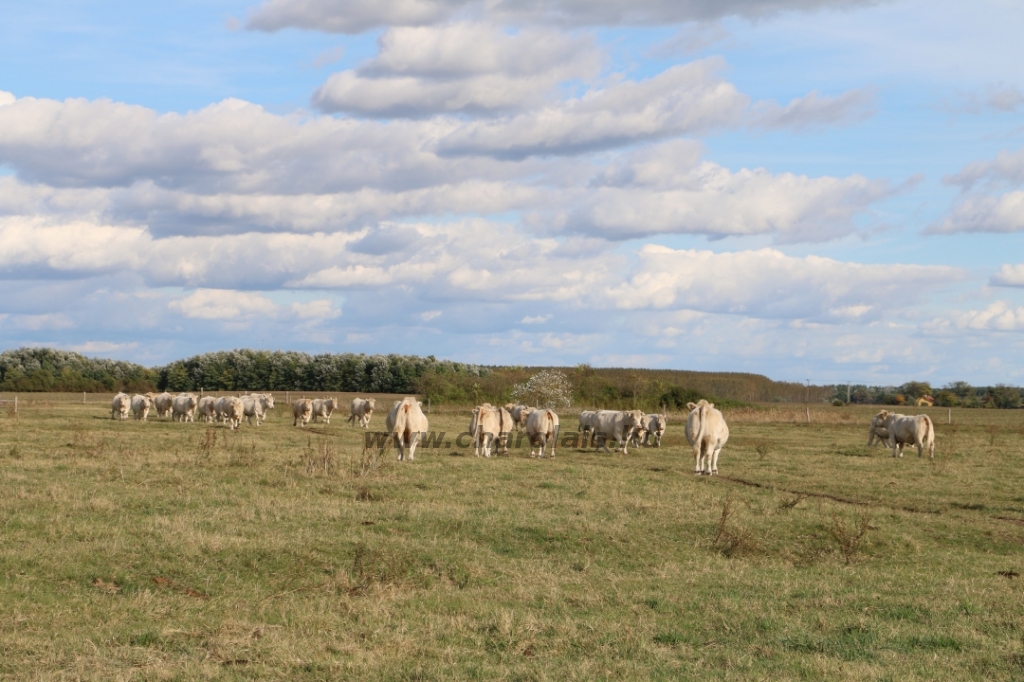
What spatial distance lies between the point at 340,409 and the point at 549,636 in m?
52.0

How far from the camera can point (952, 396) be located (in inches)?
4154

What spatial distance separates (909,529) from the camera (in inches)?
615

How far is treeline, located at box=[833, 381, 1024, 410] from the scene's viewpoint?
3937 inches

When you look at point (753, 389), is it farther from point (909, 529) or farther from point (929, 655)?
point (929, 655)

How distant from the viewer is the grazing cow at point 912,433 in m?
29.9

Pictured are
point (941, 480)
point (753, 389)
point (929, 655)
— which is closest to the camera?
point (929, 655)

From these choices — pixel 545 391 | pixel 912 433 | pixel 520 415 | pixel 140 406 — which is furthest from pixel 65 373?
pixel 912 433

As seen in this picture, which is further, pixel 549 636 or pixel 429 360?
pixel 429 360

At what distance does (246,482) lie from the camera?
17625mm

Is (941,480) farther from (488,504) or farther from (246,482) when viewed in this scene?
(246,482)

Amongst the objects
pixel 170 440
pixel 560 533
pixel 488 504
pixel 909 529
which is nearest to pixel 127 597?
pixel 560 533

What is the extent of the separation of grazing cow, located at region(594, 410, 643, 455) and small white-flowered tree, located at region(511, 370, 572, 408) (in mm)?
30988

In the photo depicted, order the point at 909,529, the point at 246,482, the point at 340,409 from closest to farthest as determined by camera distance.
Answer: the point at 909,529 → the point at 246,482 → the point at 340,409

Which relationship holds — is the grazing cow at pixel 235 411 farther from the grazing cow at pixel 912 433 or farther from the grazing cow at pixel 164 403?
the grazing cow at pixel 912 433
